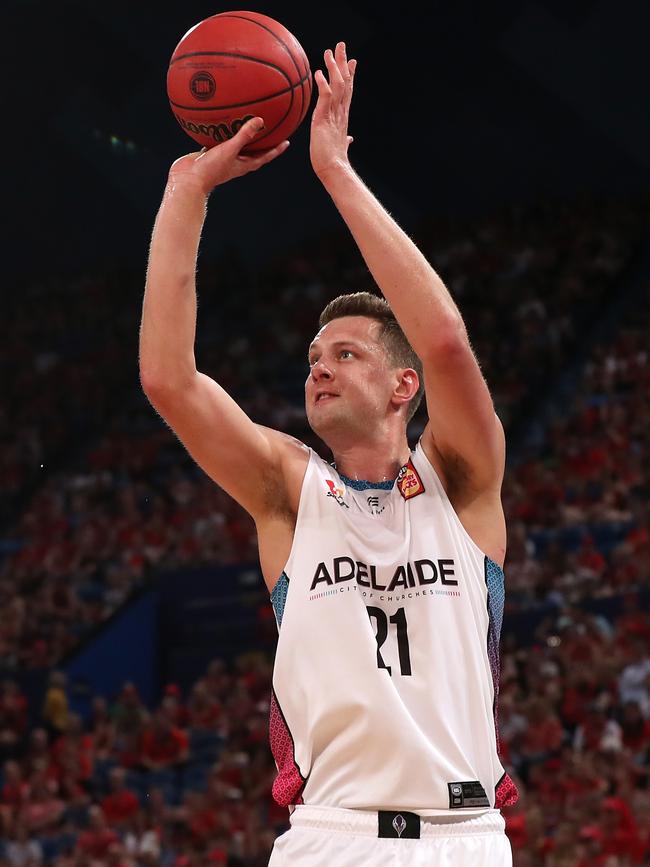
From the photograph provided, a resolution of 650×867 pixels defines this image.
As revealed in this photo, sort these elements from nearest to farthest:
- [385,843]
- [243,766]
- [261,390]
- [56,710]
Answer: [385,843]
[243,766]
[56,710]
[261,390]

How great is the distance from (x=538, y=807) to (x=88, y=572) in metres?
8.41

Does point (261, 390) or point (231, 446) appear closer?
point (231, 446)

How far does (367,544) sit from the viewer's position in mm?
3283

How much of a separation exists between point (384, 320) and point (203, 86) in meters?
0.80

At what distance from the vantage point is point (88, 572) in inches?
626

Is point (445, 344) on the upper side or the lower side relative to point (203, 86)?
lower

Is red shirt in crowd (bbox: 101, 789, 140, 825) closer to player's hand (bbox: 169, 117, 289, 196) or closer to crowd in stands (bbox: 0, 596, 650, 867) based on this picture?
crowd in stands (bbox: 0, 596, 650, 867)

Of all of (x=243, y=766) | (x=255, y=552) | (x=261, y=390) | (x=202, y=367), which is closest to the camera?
(x=243, y=766)

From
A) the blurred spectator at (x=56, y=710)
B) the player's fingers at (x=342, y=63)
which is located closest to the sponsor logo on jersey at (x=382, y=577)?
the player's fingers at (x=342, y=63)

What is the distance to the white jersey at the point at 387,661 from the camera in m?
3.04

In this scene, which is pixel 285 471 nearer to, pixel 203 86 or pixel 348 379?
pixel 348 379

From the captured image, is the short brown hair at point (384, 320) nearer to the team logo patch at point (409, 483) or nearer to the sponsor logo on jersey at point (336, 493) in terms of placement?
the team logo patch at point (409, 483)

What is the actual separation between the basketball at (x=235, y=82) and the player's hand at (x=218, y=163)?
65 millimetres

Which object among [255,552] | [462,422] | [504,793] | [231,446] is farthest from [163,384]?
[255,552]
